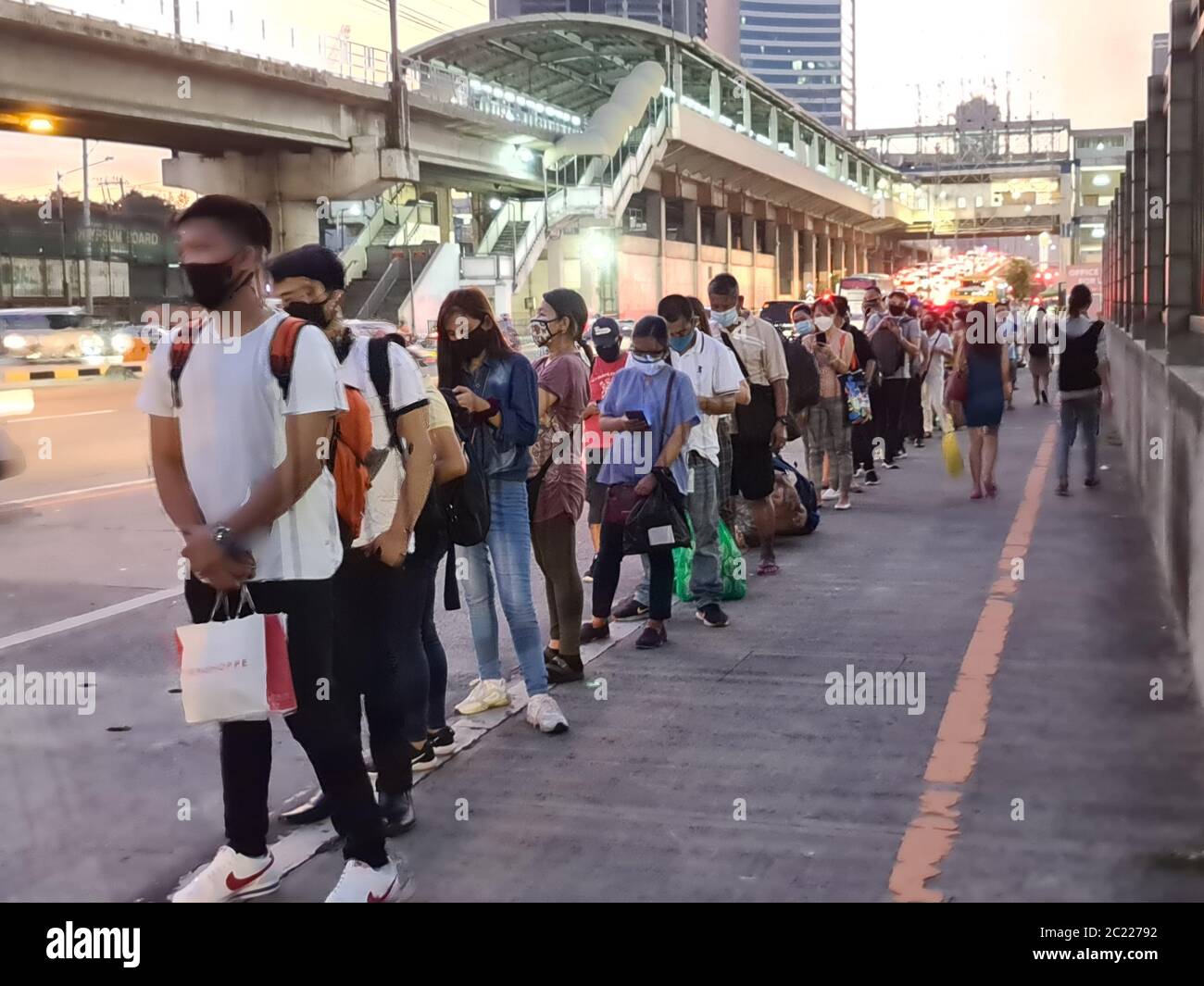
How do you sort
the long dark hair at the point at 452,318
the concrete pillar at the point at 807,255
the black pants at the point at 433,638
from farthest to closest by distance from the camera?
1. the concrete pillar at the point at 807,255
2. the long dark hair at the point at 452,318
3. the black pants at the point at 433,638

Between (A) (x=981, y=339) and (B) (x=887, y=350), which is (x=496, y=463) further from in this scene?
(B) (x=887, y=350)

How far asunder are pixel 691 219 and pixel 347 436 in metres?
69.8

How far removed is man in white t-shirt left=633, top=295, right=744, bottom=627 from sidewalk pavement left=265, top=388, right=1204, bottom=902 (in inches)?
10.8

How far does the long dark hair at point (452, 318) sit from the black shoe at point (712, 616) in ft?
8.43

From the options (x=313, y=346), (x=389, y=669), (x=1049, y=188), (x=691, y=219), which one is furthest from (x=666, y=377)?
(x=1049, y=188)

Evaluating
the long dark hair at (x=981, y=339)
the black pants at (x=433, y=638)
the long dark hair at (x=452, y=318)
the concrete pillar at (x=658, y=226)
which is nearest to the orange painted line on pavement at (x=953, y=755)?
the black pants at (x=433, y=638)

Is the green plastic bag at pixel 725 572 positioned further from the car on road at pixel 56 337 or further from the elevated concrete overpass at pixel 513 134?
the car on road at pixel 56 337

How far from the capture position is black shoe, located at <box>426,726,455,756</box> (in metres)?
5.62

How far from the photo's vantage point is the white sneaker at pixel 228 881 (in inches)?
163

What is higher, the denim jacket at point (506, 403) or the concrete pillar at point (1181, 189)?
the concrete pillar at point (1181, 189)

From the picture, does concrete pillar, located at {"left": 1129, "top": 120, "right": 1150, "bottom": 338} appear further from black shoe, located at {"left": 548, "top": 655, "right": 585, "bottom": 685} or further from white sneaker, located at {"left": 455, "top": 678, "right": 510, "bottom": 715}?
white sneaker, located at {"left": 455, "top": 678, "right": 510, "bottom": 715}

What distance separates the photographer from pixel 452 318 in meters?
5.77

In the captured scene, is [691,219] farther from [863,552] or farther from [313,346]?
[313,346]

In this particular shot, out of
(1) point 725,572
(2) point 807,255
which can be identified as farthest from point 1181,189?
(2) point 807,255
